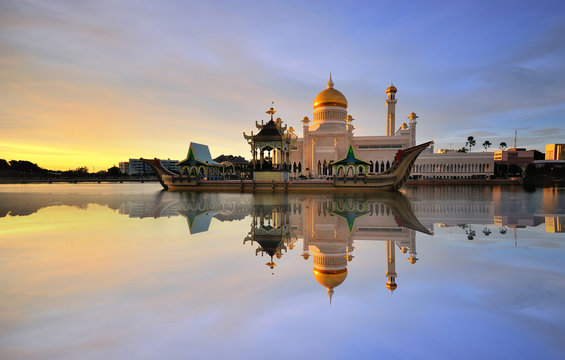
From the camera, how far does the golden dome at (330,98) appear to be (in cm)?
4231

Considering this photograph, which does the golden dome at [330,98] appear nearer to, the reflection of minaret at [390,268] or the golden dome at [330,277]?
the reflection of minaret at [390,268]

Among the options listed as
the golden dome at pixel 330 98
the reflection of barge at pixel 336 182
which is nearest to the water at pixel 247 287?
the reflection of barge at pixel 336 182

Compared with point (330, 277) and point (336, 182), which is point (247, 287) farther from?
point (336, 182)

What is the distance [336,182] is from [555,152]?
115886 millimetres


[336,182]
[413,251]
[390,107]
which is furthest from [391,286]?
[390,107]

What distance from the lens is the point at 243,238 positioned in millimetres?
7254

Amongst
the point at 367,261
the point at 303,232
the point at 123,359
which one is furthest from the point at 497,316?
the point at 303,232

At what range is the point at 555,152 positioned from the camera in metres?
99.0

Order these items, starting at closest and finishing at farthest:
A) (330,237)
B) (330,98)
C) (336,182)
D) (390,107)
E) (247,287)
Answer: (247,287), (330,237), (336,182), (330,98), (390,107)

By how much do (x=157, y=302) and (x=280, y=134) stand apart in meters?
26.3

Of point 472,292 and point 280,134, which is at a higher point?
point 280,134

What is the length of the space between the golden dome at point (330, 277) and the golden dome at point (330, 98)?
4038 cm

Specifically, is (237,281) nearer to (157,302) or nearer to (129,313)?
(157,302)

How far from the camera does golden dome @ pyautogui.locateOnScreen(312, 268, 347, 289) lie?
3.98 m
